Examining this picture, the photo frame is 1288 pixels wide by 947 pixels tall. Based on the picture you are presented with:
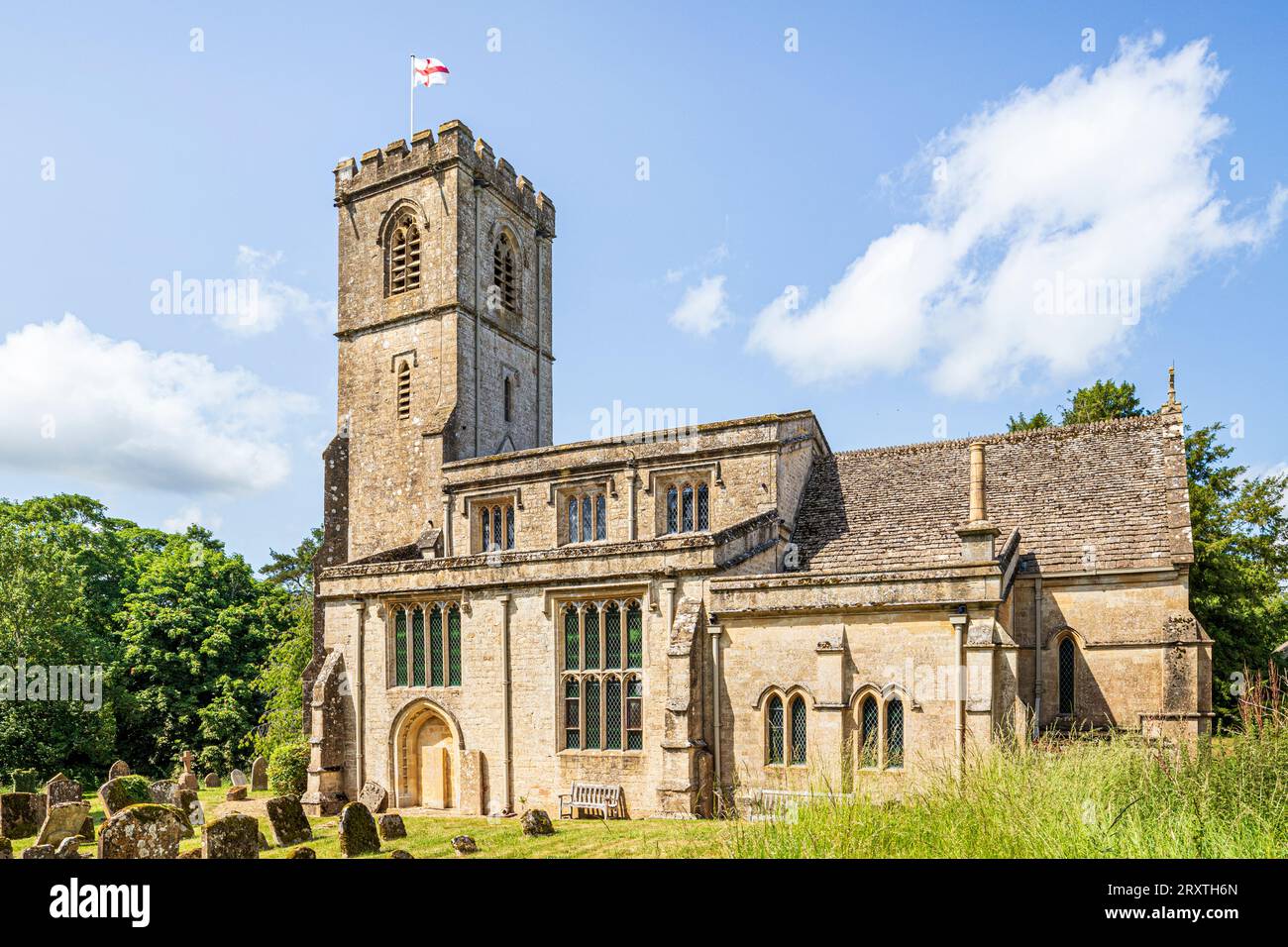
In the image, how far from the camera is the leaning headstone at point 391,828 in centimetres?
1870

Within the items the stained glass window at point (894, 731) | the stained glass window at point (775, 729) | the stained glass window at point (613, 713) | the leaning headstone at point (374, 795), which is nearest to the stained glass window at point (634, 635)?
the stained glass window at point (613, 713)

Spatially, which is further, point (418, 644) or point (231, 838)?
point (418, 644)

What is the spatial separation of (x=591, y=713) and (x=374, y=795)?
598 centimetres

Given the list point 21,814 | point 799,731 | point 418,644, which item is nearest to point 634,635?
point 799,731

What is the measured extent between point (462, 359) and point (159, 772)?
22577 mm

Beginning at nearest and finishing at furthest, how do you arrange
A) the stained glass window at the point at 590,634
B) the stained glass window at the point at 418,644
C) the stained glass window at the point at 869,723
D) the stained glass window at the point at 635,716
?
the stained glass window at the point at 869,723 → the stained glass window at the point at 635,716 → the stained glass window at the point at 590,634 → the stained glass window at the point at 418,644

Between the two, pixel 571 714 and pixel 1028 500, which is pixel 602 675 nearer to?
pixel 571 714

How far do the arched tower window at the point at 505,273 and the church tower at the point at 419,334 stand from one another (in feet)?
0.17

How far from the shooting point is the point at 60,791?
22.5 meters

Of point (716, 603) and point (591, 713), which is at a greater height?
point (716, 603)

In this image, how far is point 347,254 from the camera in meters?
32.6

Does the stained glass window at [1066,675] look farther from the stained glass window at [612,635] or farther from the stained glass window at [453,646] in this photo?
the stained glass window at [453,646]

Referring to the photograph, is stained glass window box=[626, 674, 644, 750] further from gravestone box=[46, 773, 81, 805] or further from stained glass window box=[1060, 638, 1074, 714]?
gravestone box=[46, 773, 81, 805]
